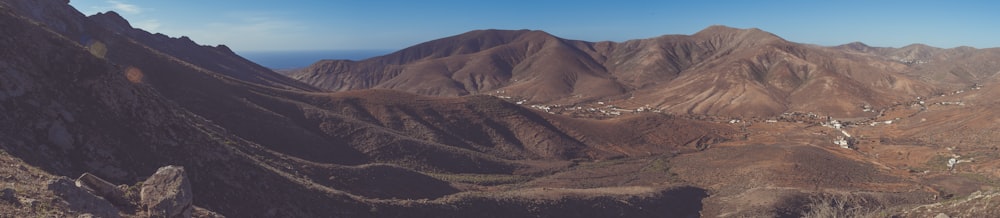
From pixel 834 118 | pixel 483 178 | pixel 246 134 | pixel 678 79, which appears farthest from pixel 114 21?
pixel 834 118

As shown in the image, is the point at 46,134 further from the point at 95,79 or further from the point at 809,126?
the point at 809,126

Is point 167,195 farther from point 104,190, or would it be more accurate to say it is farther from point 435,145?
point 435,145

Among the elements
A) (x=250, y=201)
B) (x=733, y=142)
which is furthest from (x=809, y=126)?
(x=250, y=201)

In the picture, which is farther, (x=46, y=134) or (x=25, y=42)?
(x=25, y=42)

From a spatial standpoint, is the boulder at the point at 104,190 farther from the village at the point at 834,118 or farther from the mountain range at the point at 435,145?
the village at the point at 834,118

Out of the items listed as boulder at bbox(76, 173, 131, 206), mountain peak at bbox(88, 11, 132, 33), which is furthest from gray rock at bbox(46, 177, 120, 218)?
mountain peak at bbox(88, 11, 132, 33)

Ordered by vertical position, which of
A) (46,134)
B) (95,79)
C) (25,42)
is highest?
(25,42)

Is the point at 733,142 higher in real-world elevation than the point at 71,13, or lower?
lower

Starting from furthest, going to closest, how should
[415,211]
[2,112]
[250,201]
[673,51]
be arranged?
[673,51] < [415,211] < [250,201] < [2,112]
